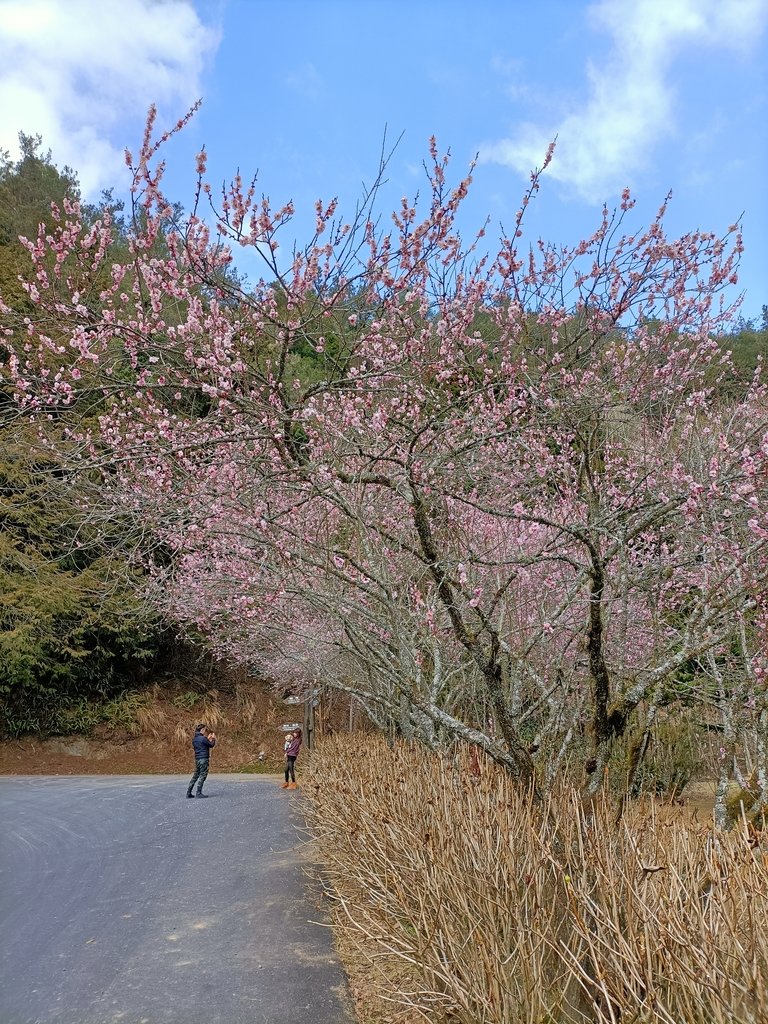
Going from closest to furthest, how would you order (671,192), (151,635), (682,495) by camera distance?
(682,495)
(671,192)
(151,635)

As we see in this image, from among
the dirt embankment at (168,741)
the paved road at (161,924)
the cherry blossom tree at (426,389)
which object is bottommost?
the paved road at (161,924)

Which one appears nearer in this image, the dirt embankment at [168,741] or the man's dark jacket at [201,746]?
the man's dark jacket at [201,746]

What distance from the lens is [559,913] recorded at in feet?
9.99

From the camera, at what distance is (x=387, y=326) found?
5.14 meters

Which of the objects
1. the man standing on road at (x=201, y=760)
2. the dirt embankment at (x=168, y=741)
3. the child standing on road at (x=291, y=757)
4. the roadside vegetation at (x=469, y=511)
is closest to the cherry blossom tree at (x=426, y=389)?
the roadside vegetation at (x=469, y=511)

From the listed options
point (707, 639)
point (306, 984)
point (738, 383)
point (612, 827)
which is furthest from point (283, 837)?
point (738, 383)

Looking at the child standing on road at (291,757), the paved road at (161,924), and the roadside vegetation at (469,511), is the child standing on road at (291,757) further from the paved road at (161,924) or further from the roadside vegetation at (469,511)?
the roadside vegetation at (469,511)

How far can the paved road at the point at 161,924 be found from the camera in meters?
4.42

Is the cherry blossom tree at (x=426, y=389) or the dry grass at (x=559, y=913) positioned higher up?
the cherry blossom tree at (x=426, y=389)

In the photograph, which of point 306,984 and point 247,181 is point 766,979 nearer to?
point 306,984

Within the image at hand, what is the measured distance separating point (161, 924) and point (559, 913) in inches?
155

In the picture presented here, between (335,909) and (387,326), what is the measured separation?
162 inches

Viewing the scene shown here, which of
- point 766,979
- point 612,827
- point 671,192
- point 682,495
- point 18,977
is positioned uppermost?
point 671,192

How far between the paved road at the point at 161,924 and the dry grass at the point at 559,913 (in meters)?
0.64
